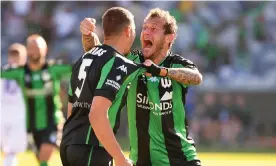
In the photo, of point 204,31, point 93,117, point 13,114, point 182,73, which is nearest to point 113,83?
point 93,117

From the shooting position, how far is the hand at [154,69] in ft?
19.5

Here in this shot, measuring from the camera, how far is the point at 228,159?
760 inches

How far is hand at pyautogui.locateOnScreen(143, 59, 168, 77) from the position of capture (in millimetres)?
5941

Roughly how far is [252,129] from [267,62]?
308 cm

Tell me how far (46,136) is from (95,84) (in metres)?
7.00

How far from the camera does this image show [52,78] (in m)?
12.2

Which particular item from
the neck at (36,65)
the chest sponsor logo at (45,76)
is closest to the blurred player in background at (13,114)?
the neck at (36,65)

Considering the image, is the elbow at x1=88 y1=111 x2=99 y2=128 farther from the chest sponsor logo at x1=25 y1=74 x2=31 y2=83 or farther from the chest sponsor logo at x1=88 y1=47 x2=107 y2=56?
the chest sponsor logo at x1=25 y1=74 x2=31 y2=83

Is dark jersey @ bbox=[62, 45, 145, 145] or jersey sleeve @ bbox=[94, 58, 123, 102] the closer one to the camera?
jersey sleeve @ bbox=[94, 58, 123, 102]

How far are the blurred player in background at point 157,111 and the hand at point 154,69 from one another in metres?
0.37

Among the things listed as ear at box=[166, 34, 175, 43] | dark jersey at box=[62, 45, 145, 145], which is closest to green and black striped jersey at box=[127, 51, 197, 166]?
ear at box=[166, 34, 175, 43]

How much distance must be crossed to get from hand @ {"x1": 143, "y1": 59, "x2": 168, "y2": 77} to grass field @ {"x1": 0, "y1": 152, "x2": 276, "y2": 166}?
1071 centimetres

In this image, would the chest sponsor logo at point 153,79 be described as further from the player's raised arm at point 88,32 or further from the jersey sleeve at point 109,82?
the jersey sleeve at point 109,82

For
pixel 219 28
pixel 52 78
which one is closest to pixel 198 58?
pixel 219 28
